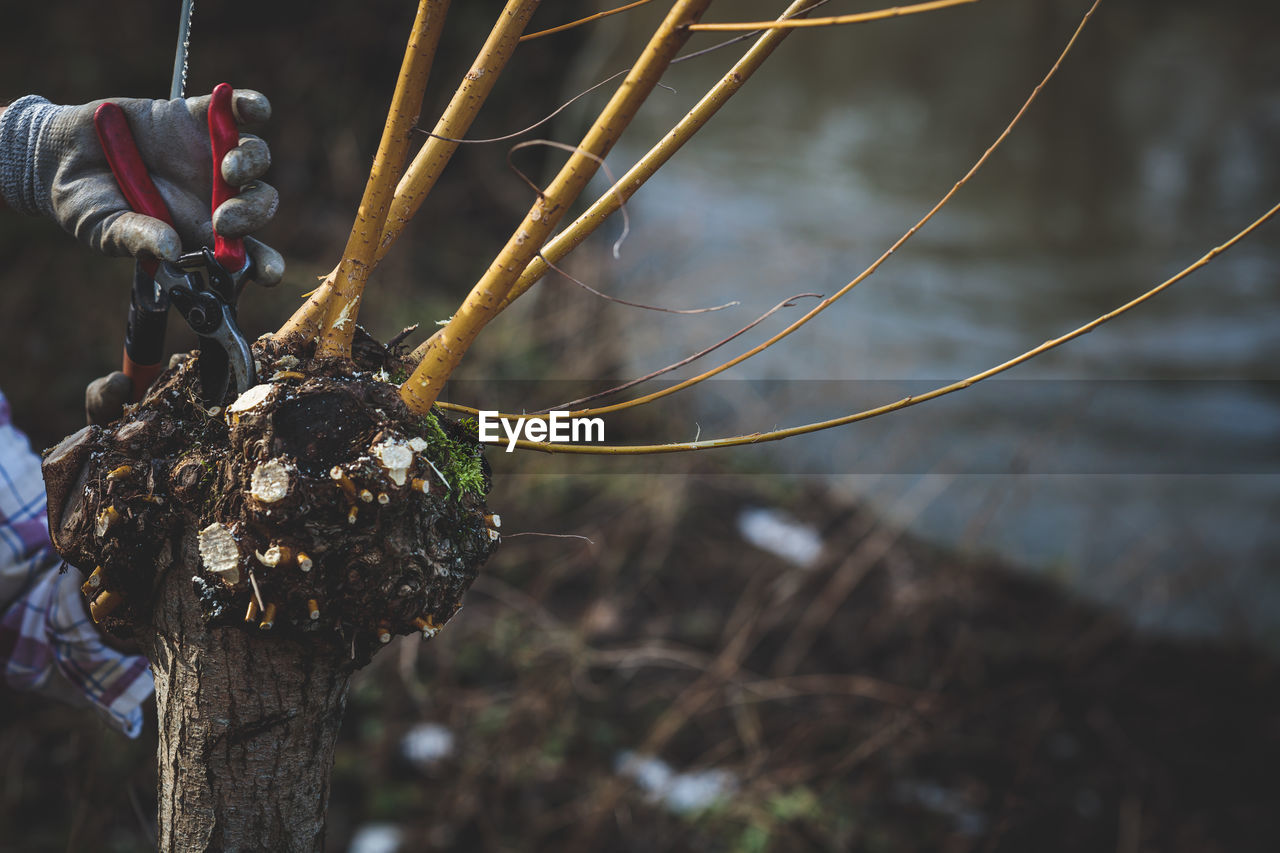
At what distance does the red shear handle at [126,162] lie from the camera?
0.77 metres

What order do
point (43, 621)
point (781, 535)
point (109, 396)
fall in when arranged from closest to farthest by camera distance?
1. point (109, 396)
2. point (43, 621)
3. point (781, 535)

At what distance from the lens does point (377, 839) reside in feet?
6.52

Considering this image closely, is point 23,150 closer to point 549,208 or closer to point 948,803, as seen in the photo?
point 549,208

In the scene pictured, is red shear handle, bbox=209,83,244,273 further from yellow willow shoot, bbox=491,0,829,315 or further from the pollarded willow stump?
yellow willow shoot, bbox=491,0,829,315

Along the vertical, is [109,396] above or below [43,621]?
above

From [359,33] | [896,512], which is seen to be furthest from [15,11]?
[896,512]

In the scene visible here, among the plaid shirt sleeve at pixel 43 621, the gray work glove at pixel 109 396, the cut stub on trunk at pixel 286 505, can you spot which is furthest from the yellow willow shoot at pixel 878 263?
the plaid shirt sleeve at pixel 43 621

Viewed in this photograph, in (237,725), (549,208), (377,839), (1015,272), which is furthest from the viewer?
(1015,272)

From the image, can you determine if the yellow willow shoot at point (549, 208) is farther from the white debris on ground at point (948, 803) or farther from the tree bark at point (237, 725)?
the white debris on ground at point (948, 803)

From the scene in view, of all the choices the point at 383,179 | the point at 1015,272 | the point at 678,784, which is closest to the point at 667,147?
the point at 383,179

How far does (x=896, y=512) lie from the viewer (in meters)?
3.50

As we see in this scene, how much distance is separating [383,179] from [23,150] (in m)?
0.42

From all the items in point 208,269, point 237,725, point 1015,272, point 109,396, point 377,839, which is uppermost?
point 208,269

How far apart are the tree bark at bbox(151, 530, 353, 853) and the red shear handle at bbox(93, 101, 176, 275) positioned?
322mm
